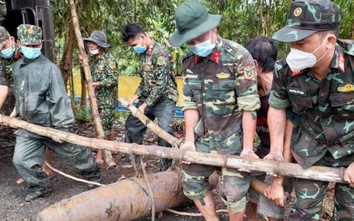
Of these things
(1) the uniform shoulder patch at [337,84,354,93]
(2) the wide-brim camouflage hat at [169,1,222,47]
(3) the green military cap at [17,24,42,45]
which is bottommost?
(3) the green military cap at [17,24,42,45]

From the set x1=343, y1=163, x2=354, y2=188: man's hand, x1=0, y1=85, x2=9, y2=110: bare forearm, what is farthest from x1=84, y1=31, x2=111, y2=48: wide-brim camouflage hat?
x1=343, y1=163, x2=354, y2=188: man's hand

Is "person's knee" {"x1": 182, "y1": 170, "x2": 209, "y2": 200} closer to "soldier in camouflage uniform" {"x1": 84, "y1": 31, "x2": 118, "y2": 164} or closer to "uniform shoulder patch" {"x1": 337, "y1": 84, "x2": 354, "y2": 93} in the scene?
"uniform shoulder patch" {"x1": 337, "y1": 84, "x2": 354, "y2": 93}

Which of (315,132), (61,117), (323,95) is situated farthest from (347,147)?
(61,117)

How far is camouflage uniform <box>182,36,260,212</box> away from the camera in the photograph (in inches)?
109

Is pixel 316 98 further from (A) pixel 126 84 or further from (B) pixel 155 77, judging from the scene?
(A) pixel 126 84

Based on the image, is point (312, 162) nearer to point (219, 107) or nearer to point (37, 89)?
point (219, 107)

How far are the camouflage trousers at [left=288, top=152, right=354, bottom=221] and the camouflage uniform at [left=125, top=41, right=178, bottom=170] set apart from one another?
2.26 meters

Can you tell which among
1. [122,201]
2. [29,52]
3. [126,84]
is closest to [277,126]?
[122,201]

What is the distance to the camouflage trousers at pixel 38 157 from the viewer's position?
13.4 ft

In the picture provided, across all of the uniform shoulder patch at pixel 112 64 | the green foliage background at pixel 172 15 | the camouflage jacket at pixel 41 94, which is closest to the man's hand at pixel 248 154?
the camouflage jacket at pixel 41 94

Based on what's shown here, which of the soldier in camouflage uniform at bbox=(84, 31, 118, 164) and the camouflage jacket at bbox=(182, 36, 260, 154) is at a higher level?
the camouflage jacket at bbox=(182, 36, 260, 154)

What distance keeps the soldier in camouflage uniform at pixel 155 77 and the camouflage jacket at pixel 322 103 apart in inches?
85.6

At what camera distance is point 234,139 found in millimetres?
2916

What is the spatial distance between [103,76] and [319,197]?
11.2ft
